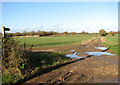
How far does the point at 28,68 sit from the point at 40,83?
1558 millimetres

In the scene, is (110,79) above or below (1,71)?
below

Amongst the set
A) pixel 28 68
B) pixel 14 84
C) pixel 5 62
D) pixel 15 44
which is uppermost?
pixel 15 44

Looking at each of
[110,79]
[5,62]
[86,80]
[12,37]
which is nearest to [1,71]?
[5,62]

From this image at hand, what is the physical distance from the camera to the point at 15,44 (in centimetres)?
649

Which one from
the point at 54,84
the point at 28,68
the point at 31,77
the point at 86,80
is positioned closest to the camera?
the point at 54,84

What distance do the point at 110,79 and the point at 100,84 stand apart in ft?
3.05

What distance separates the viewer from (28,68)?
6.57 meters

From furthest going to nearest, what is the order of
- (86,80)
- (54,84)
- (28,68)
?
(28,68), (86,80), (54,84)

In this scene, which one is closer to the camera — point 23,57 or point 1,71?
point 1,71

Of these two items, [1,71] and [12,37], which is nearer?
[1,71]

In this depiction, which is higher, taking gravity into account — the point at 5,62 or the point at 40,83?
the point at 5,62

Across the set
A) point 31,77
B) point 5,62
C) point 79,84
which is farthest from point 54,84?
point 5,62

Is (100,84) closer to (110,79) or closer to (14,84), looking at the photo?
(110,79)

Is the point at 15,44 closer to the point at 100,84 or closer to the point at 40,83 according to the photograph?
the point at 40,83
